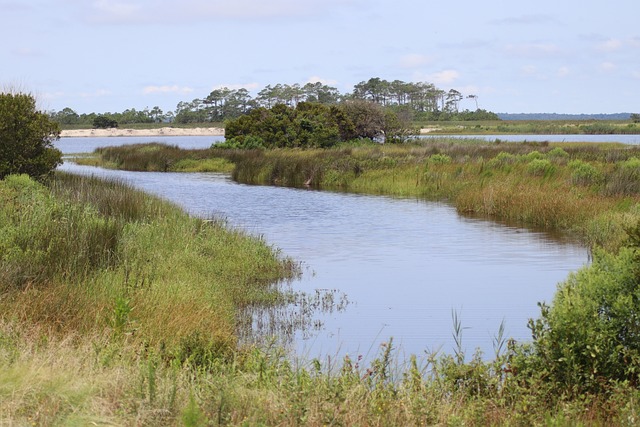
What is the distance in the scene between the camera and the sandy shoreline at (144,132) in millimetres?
148625

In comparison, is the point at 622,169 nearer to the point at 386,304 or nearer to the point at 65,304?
the point at 386,304

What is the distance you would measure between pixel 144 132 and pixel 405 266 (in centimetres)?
13364

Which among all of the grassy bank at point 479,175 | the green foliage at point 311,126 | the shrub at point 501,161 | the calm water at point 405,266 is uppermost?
the green foliage at point 311,126

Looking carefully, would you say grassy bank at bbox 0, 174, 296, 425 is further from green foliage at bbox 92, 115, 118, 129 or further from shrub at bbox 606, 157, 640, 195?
green foliage at bbox 92, 115, 118, 129

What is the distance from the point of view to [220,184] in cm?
4134

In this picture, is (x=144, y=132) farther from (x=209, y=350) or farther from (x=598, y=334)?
(x=598, y=334)

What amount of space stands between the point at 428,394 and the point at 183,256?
357 inches

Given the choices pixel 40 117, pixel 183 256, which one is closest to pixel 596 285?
pixel 183 256

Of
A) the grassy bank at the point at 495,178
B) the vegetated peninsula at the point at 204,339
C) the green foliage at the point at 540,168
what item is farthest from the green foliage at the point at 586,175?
the vegetated peninsula at the point at 204,339

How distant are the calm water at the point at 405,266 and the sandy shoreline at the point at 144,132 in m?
119

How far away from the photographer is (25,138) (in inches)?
912

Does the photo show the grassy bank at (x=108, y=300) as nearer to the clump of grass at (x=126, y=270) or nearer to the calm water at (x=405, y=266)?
the clump of grass at (x=126, y=270)

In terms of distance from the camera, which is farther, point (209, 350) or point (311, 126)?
point (311, 126)

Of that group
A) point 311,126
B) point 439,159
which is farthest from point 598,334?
point 311,126
